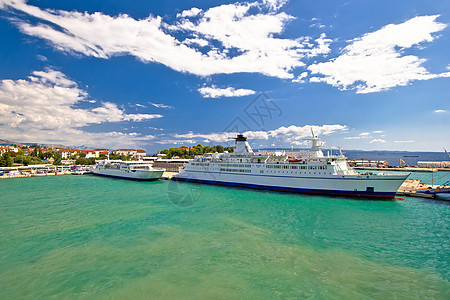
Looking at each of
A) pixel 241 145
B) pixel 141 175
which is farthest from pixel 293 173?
pixel 141 175

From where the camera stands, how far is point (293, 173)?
93.7 feet

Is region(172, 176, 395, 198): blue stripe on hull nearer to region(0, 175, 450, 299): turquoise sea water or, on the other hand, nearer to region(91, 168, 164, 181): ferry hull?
region(0, 175, 450, 299): turquoise sea water

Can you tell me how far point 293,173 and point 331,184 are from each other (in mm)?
4908

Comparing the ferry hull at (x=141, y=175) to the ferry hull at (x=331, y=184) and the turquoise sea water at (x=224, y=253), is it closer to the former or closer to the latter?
the ferry hull at (x=331, y=184)

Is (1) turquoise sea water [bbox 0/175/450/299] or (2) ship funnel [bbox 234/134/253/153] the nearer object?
(1) turquoise sea water [bbox 0/175/450/299]

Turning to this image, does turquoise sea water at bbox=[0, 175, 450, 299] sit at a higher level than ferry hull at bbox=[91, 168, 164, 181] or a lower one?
lower

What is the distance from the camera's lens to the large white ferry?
24.5 metres

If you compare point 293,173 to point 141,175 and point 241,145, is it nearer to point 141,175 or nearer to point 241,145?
point 241,145

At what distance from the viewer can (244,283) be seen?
8547 millimetres

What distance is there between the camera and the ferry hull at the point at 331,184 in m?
23.9

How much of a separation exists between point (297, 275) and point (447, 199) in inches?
1054

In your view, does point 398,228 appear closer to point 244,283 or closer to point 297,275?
point 297,275

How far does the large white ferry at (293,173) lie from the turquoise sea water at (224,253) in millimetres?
5054

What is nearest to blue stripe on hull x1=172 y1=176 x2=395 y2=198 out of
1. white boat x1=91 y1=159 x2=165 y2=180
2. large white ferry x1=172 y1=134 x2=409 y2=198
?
large white ferry x1=172 y1=134 x2=409 y2=198
